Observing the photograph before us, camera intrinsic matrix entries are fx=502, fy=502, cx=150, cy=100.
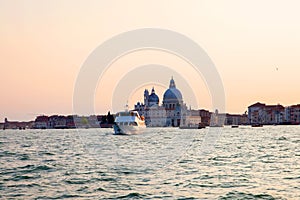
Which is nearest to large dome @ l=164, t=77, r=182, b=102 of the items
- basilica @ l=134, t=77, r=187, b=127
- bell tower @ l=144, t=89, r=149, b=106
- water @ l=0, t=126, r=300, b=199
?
basilica @ l=134, t=77, r=187, b=127

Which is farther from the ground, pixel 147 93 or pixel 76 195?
pixel 147 93

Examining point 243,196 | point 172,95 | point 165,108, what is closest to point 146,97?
point 165,108

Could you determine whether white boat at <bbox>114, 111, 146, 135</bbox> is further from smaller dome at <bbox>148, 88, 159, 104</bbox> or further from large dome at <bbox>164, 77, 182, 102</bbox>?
smaller dome at <bbox>148, 88, 159, 104</bbox>

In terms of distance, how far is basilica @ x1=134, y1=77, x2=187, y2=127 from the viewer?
17962cm

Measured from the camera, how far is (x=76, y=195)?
15266mm

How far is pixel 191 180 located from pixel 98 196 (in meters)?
4.33

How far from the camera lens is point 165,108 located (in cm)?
18325

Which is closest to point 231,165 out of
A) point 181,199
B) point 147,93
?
point 181,199

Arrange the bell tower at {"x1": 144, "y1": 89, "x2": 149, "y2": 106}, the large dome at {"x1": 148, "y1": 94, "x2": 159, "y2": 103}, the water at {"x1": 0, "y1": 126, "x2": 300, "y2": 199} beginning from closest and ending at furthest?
the water at {"x1": 0, "y1": 126, "x2": 300, "y2": 199} < the large dome at {"x1": 148, "y1": 94, "x2": 159, "y2": 103} < the bell tower at {"x1": 144, "y1": 89, "x2": 149, "y2": 106}

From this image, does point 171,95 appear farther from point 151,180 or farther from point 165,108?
point 151,180

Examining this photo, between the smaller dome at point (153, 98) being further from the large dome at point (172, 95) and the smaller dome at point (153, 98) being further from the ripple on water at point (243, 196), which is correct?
the ripple on water at point (243, 196)

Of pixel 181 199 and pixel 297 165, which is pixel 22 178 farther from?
pixel 297 165

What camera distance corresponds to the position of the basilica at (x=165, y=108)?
179625 mm

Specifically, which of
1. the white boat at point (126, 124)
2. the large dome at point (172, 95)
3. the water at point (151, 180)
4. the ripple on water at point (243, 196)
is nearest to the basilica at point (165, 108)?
the large dome at point (172, 95)
